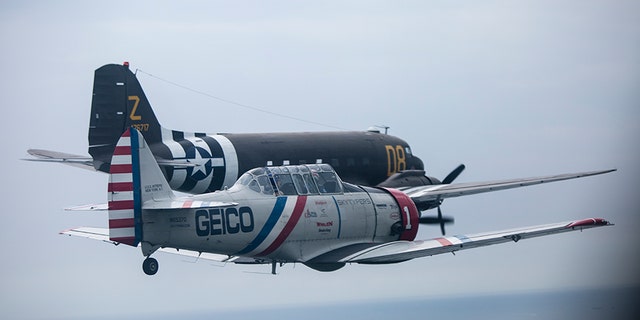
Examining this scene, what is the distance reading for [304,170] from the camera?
30.0m

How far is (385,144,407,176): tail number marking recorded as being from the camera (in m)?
46.4

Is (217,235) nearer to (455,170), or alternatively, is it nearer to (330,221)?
(330,221)

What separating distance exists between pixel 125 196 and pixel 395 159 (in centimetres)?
2102

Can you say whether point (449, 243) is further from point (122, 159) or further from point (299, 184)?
point (122, 159)

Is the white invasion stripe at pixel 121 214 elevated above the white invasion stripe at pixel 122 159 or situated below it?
below

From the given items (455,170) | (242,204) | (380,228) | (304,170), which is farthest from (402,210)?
(455,170)

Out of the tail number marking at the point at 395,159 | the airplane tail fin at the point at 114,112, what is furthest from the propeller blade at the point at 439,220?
the airplane tail fin at the point at 114,112

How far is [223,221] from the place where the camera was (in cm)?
2808

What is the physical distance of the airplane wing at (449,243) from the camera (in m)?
27.2

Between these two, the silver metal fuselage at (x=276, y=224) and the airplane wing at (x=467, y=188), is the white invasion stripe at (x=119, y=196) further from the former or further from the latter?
the airplane wing at (x=467, y=188)

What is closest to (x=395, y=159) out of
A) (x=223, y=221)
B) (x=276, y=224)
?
(x=276, y=224)

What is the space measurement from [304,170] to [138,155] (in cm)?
462

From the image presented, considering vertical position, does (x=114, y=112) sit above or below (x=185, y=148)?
above

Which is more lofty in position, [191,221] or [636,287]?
[191,221]
